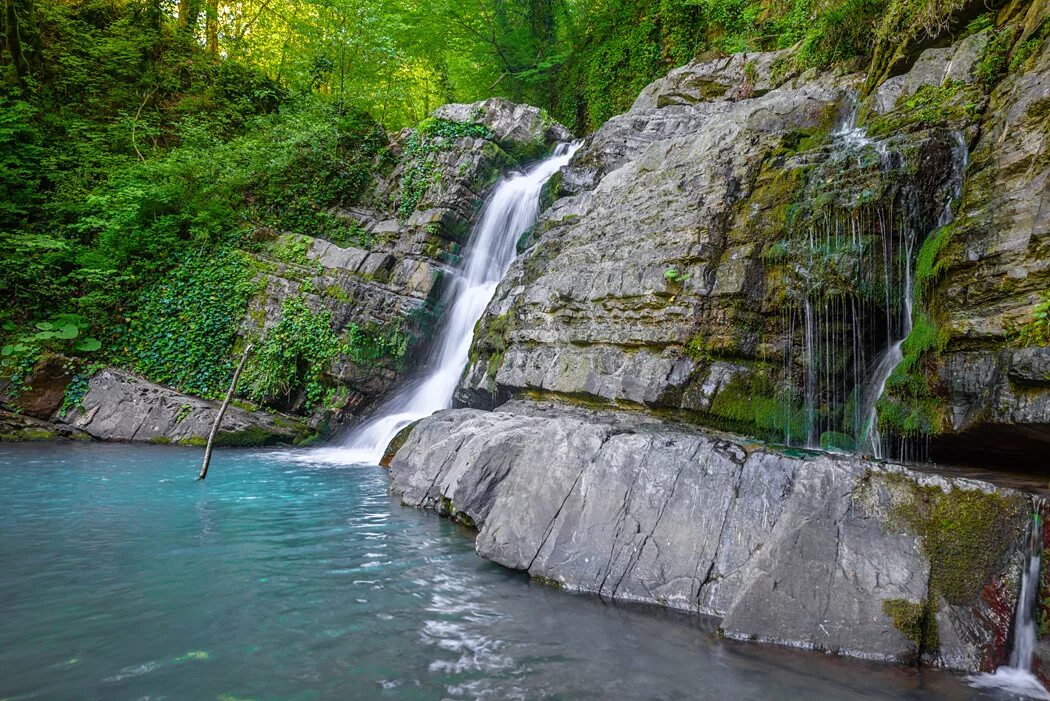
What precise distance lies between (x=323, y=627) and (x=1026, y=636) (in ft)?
16.1

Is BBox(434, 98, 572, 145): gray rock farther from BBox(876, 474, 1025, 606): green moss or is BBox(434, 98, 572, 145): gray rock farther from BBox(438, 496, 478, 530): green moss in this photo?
BBox(876, 474, 1025, 606): green moss

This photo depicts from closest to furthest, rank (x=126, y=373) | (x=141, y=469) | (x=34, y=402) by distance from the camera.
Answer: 1. (x=141, y=469)
2. (x=34, y=402)
3. (x=126, y=373)

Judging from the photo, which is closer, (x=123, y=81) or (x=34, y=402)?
(x=34, y=402)

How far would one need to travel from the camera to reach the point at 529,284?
10.8 metres

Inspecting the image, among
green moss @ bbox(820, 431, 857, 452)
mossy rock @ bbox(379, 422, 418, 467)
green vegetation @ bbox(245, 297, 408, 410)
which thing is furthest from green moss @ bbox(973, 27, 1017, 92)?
green vegetation @ bbox(245, 297, 408, 410)

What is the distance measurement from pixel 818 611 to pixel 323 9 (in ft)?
73.3

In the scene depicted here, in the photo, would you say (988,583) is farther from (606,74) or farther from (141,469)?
(606,74)

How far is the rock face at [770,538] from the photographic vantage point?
3807 mm

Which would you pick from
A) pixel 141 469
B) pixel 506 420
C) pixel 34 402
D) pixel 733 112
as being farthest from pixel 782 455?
pixel 34 402

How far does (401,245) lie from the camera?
15.0 metres

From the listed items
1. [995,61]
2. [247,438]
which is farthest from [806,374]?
[247,438]

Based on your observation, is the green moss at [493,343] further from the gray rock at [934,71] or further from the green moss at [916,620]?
the green moss at [916,620]

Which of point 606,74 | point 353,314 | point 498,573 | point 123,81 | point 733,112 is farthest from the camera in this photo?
point 606,74

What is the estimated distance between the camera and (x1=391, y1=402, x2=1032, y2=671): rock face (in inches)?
150
